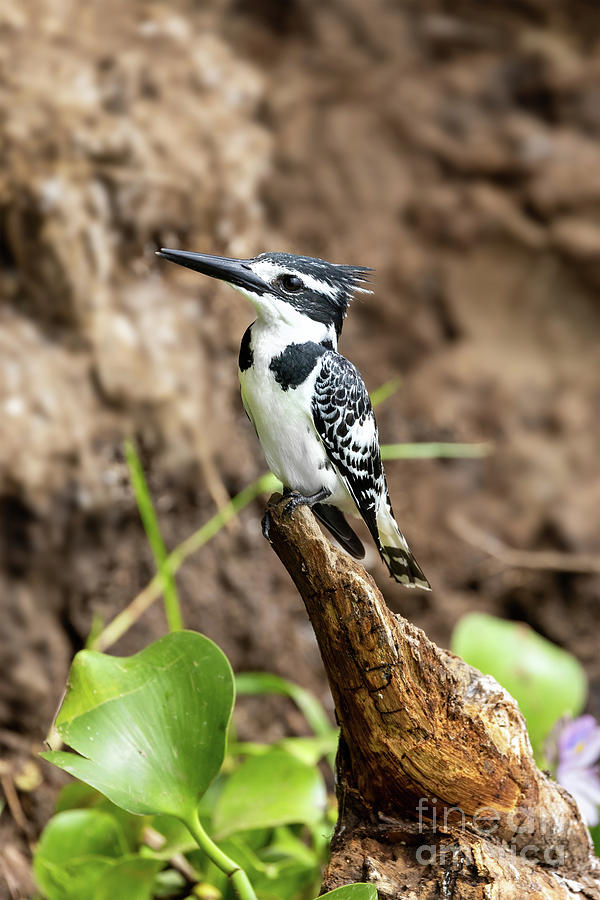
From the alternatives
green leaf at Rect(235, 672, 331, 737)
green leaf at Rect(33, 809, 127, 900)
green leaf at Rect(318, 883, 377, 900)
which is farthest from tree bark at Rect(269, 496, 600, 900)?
green leaf at Rect(235, 672, 331, 737)

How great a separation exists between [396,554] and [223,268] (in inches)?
33.4

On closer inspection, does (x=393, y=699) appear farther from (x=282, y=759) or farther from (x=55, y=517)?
(x=55, y=517)

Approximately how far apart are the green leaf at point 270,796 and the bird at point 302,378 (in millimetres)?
823

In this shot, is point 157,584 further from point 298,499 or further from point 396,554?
point 298,499

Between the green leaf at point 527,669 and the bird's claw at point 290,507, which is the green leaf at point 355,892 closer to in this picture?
the bird's claw at point 290,507

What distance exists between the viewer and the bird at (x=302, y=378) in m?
1.87

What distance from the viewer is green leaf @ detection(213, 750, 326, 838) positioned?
7.37 feet

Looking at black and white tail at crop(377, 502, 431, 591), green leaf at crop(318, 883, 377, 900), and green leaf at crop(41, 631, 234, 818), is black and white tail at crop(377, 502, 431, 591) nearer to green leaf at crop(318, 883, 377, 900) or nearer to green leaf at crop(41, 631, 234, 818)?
green leaf at crop(41, 631, 234, 818)

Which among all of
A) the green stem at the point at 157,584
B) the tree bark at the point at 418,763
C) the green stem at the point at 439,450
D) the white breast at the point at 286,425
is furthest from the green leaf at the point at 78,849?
the green stem at the point at 439,450

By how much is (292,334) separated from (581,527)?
97.2 inches

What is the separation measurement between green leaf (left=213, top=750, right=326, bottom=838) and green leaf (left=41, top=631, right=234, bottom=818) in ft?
1.91

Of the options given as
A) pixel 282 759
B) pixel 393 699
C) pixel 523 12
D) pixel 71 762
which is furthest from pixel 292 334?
pixel 523 12

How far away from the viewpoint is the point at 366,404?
6.61 ft

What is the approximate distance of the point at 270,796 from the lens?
2348 mm
